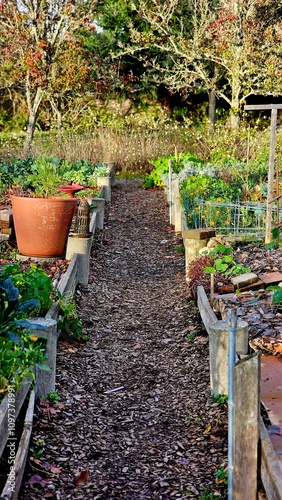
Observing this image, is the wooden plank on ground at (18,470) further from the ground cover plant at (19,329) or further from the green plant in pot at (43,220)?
the green plant in pot at (43,220)

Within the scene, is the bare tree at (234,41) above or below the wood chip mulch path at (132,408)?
above

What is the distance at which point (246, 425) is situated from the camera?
3.04m

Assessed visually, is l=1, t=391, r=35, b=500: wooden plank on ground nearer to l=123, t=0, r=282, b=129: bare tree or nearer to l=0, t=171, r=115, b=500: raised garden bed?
l=0, t=171, r=115, b=500: raised garden bed

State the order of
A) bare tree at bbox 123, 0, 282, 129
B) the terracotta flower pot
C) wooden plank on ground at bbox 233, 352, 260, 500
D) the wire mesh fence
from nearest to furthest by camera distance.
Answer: wooden plank on ground at bbox 233, 352, 260, 500 → the terracotta flower pot → the wire mesh fence → bare tree at bbox 123, 0, 282, 129

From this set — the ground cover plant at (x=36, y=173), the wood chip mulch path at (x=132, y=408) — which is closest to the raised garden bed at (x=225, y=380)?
the wood chip mulch path at (x=132, y=408)

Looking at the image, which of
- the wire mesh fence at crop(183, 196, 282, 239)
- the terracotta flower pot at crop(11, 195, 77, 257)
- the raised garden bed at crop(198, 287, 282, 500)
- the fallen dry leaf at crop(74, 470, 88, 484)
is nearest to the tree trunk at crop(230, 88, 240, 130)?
the wire mesh fence at crop(183, 196, 282, 239)

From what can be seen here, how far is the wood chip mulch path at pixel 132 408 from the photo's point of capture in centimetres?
354

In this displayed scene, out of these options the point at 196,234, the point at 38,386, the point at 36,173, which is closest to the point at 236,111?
the point at 36,173

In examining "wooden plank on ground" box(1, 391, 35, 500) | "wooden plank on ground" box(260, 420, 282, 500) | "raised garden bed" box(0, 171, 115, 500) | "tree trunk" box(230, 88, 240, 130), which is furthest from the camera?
"tree trunk" box(230, 88, 240, 130)

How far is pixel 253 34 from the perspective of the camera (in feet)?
55.9

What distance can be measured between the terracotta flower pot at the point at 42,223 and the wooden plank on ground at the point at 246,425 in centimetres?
465

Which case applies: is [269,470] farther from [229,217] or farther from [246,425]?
[229,217]

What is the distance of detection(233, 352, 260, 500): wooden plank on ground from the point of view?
2.98m

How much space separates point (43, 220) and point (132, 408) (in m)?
3.41
